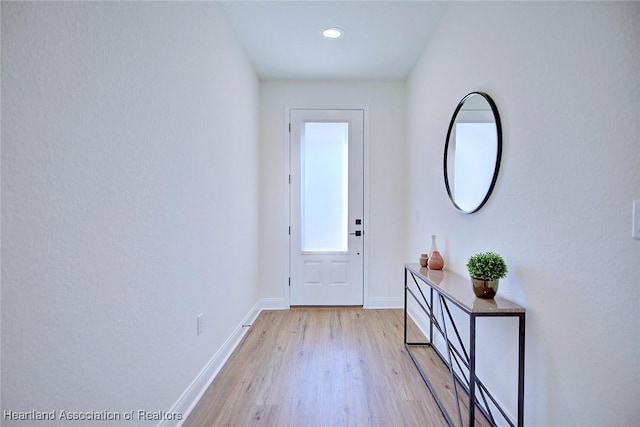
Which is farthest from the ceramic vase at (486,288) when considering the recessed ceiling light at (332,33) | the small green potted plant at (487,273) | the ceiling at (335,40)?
the recessed ceiling light at (332,33)

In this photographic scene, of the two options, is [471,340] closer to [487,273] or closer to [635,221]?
[487,273]

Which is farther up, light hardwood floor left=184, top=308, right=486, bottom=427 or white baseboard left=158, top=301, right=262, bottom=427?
white baseboard left=158, top=301, right=262, bottom=427

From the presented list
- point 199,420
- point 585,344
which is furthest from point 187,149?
Answer: point 585,344

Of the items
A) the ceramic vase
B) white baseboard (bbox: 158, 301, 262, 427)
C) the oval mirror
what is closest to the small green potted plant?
the ceramic vase

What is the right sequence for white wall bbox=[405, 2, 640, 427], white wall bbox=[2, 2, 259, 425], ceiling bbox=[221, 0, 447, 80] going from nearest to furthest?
white wall bbox=[2, 2, 259, 425] → white wall bbox=[405, 2, 640, 427] → ceiling bbox=[221, 0, 447, 80]

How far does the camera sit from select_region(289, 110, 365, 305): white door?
3.19 metres

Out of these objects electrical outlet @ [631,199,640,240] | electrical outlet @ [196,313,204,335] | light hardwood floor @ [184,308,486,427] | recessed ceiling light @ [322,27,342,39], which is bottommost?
light hardwood floor @ [184,308,486,427]

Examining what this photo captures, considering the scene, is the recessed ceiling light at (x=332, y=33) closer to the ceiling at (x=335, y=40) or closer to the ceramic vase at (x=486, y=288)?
the ceiling at (x=335, y=40)

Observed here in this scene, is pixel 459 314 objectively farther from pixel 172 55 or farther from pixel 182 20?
pixel 182 20

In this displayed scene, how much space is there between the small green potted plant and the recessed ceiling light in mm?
2126

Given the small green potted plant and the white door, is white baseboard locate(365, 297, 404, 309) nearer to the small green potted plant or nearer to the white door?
the white door

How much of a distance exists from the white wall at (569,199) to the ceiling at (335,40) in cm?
78

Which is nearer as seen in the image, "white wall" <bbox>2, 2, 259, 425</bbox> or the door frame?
"white wall" <bbox>2, 2, 259, 425</bbox>

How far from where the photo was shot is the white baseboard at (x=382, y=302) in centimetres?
319
